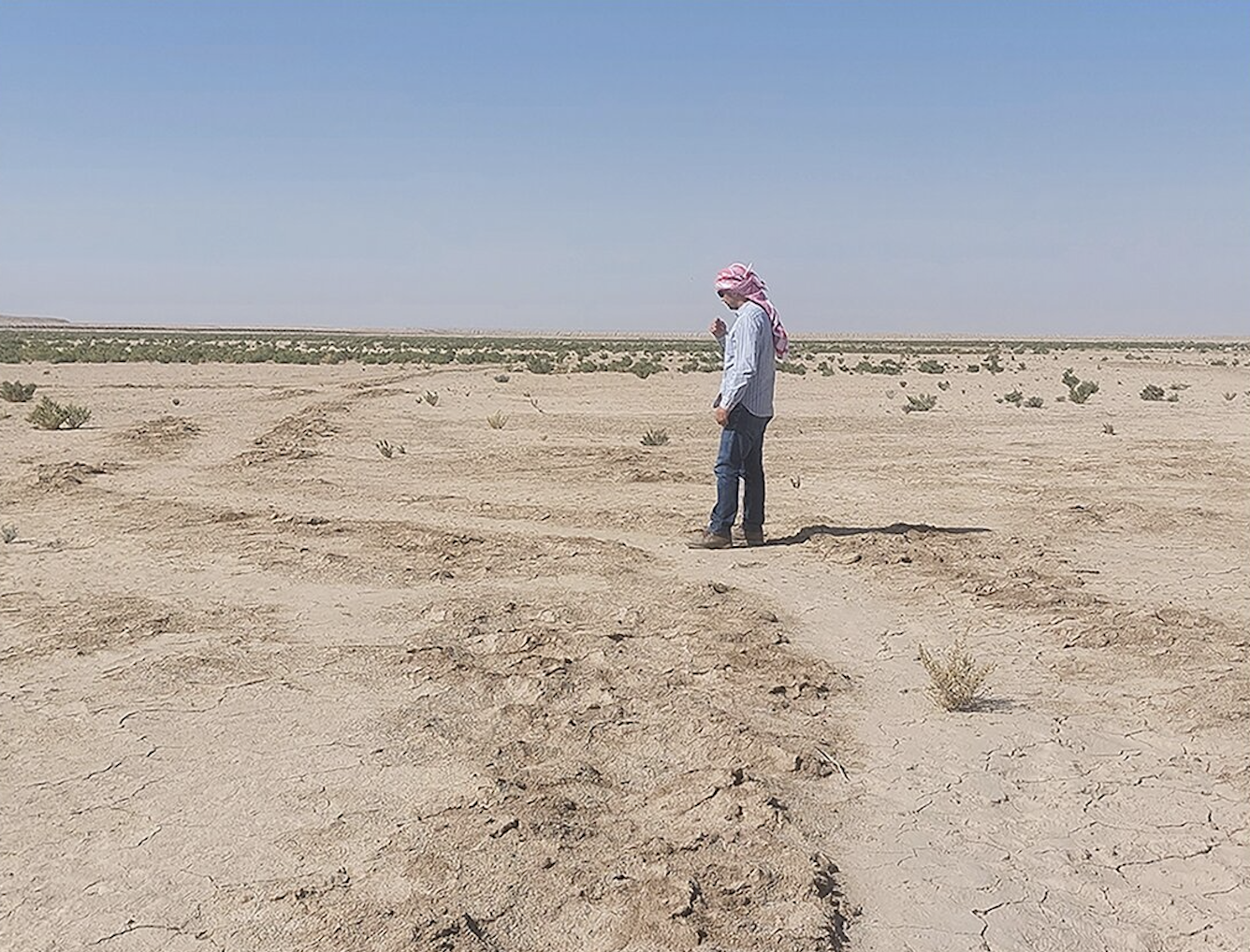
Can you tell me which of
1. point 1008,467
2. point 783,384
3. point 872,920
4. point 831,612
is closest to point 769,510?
point 831,612

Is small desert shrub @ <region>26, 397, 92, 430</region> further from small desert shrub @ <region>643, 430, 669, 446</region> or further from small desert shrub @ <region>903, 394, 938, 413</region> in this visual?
small desert shrub @ <region>903, 394, 938, 413</region>

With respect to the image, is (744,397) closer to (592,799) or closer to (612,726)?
(612,726)

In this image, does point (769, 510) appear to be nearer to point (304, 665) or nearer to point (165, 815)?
point (304, 665)

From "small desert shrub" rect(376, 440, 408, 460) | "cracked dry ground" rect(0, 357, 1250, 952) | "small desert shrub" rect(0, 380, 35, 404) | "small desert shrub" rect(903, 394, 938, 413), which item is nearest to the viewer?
"cracked dry ground" rect(0, 357, 1250, 952)

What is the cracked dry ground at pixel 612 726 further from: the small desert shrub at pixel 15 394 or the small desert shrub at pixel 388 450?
the small desert shrub at pixel 15 394

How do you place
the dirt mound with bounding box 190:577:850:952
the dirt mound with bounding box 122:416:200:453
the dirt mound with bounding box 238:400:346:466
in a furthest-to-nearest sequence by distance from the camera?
the dirt mound with bounding box 122:416:200:453 < the dirt mound with bounding box 238:400:346:466 < the dirt mound with bounding box 190:577:850:952

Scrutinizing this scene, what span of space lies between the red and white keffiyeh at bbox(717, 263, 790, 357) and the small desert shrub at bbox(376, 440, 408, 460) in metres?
6.33

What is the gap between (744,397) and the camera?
7828mm

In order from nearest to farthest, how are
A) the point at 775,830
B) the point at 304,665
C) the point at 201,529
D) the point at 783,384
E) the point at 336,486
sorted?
the point at 775,830 → the point at 304,665 → the point at 201,529 → the point at 336,486 → the point at 783,384

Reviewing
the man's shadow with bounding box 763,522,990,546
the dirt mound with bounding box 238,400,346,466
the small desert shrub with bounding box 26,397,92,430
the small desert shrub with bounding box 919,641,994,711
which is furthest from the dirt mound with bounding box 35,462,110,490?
the small desert shrub with bounding box 919,641,994,711

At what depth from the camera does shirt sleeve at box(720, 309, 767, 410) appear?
7.79 metres

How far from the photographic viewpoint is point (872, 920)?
309 cm

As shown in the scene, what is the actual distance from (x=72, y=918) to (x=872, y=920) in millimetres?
2139

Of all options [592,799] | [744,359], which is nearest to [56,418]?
[744,359]
